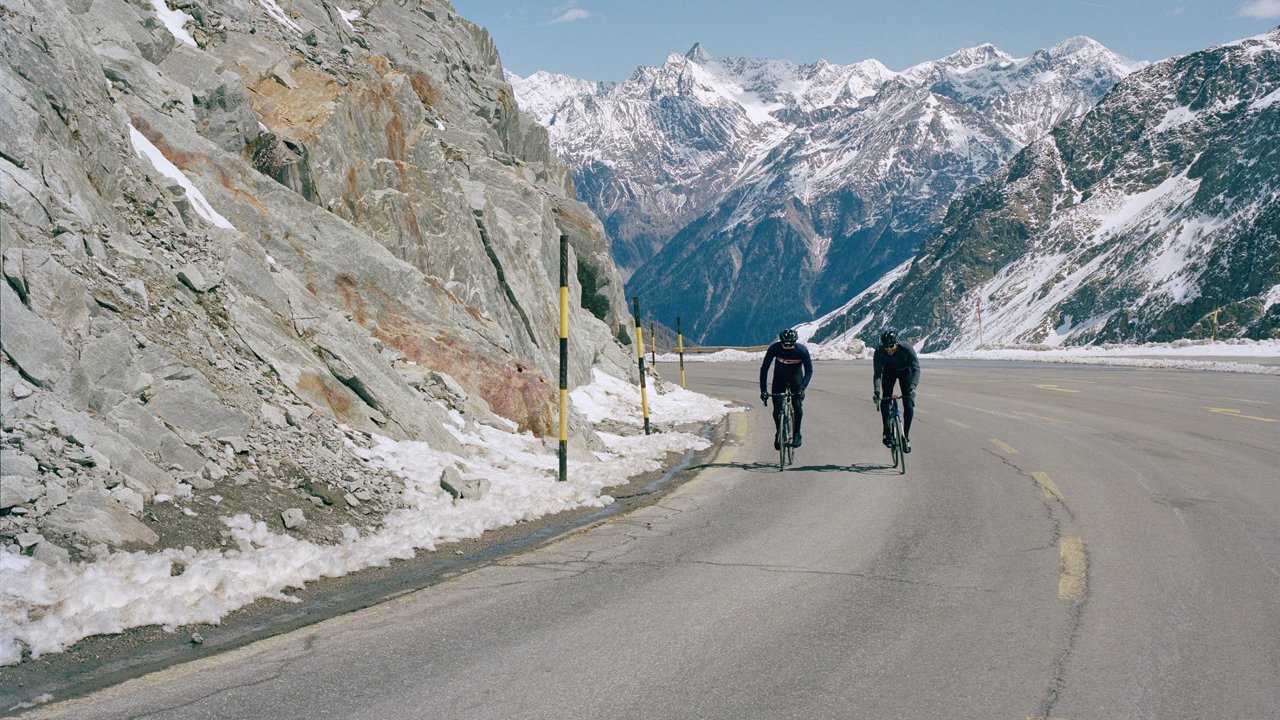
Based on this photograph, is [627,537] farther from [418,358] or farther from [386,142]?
[386,142]

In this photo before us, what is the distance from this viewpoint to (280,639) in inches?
213

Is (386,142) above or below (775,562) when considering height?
above

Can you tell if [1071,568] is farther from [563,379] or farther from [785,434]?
[785,434]

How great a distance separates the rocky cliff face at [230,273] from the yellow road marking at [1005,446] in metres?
6.64

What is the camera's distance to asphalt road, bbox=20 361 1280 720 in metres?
4.59

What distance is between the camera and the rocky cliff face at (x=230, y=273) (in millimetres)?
7258

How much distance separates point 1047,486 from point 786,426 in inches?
134

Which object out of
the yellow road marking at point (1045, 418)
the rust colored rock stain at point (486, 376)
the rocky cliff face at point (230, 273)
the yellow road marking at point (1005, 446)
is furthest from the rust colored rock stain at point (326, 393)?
the yellow road marking at point (1045, 418)

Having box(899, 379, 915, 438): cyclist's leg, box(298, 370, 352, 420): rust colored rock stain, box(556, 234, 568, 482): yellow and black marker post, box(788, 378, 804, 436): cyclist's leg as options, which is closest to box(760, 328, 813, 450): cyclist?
box(788, 378, 804, 436): cyclist's leg

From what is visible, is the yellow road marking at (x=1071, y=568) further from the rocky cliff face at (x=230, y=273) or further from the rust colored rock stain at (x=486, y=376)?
the rust colored rock stain at (x=486, y=376)

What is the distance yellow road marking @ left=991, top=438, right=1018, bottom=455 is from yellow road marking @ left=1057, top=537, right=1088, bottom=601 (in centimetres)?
611

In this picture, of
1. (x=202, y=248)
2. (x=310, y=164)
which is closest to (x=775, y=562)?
(x=202, y=248)

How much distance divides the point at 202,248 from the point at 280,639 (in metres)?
6.50

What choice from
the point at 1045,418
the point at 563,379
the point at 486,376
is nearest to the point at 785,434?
the point at 563,379
